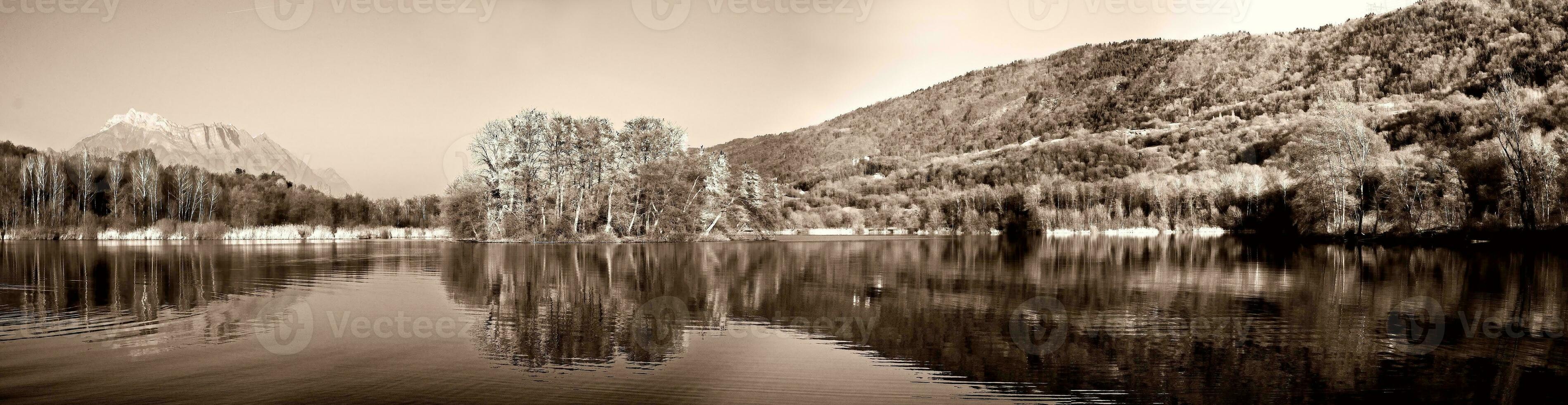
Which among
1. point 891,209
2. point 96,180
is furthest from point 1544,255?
point 96,180

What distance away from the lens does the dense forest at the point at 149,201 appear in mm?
65312

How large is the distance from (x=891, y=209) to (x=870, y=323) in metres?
129

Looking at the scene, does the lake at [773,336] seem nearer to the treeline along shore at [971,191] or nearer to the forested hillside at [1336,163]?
the treeline along shore at [971,191]

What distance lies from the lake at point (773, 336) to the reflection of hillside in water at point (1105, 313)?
0.09 metres

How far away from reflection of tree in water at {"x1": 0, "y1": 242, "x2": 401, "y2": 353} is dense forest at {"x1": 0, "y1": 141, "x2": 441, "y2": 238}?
108 ft

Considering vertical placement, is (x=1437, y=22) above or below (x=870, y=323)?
above

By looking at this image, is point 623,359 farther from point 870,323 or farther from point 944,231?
point 944,231

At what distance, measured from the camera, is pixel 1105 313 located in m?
15.9

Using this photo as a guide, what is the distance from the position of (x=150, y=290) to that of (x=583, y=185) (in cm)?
3882

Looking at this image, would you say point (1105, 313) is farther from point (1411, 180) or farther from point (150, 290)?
point (1411, 180)

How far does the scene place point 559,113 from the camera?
56.6m

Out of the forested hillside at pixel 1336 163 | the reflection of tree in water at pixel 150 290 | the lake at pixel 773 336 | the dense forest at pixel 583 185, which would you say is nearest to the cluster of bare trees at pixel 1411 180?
the forested hillside at pixel 1336 163

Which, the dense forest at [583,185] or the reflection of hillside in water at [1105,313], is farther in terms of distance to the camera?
the dense forest at [583,185]

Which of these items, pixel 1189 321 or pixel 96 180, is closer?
pixel 1189 321
